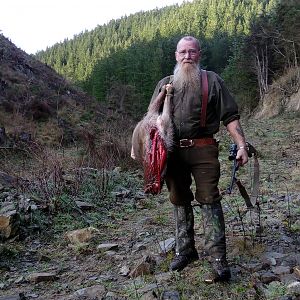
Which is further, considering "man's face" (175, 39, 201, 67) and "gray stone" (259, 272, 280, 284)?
"man's face" (175, 39, 201, 67)

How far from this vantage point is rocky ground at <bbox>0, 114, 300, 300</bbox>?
3.23 metres

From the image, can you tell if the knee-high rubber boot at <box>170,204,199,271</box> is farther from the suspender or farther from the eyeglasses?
the eyeglasses

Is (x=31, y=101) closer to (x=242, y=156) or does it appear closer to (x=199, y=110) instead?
(x=199, y=110)

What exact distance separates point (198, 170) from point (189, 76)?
73 cm

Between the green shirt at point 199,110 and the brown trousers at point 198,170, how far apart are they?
13cm

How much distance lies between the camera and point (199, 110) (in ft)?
10.8

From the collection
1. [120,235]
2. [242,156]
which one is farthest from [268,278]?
[120,235]

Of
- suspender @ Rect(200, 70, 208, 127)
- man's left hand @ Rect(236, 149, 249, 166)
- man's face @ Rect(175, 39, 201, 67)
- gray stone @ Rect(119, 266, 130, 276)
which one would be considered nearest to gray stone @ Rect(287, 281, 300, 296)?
man's left hand @ Rect(236, 149, 249, 166)

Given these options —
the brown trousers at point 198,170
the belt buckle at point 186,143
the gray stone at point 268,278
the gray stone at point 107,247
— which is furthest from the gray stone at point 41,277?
the gray stone at point 268,278

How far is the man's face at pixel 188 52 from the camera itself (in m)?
3.30

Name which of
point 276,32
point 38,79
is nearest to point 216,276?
point 38,79

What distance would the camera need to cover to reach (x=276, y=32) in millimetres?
29891

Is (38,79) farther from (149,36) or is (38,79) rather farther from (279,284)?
(149,36)

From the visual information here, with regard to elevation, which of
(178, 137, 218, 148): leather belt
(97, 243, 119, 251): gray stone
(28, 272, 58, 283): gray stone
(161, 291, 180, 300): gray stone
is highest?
(178, 137, 218, 148): leather belt
